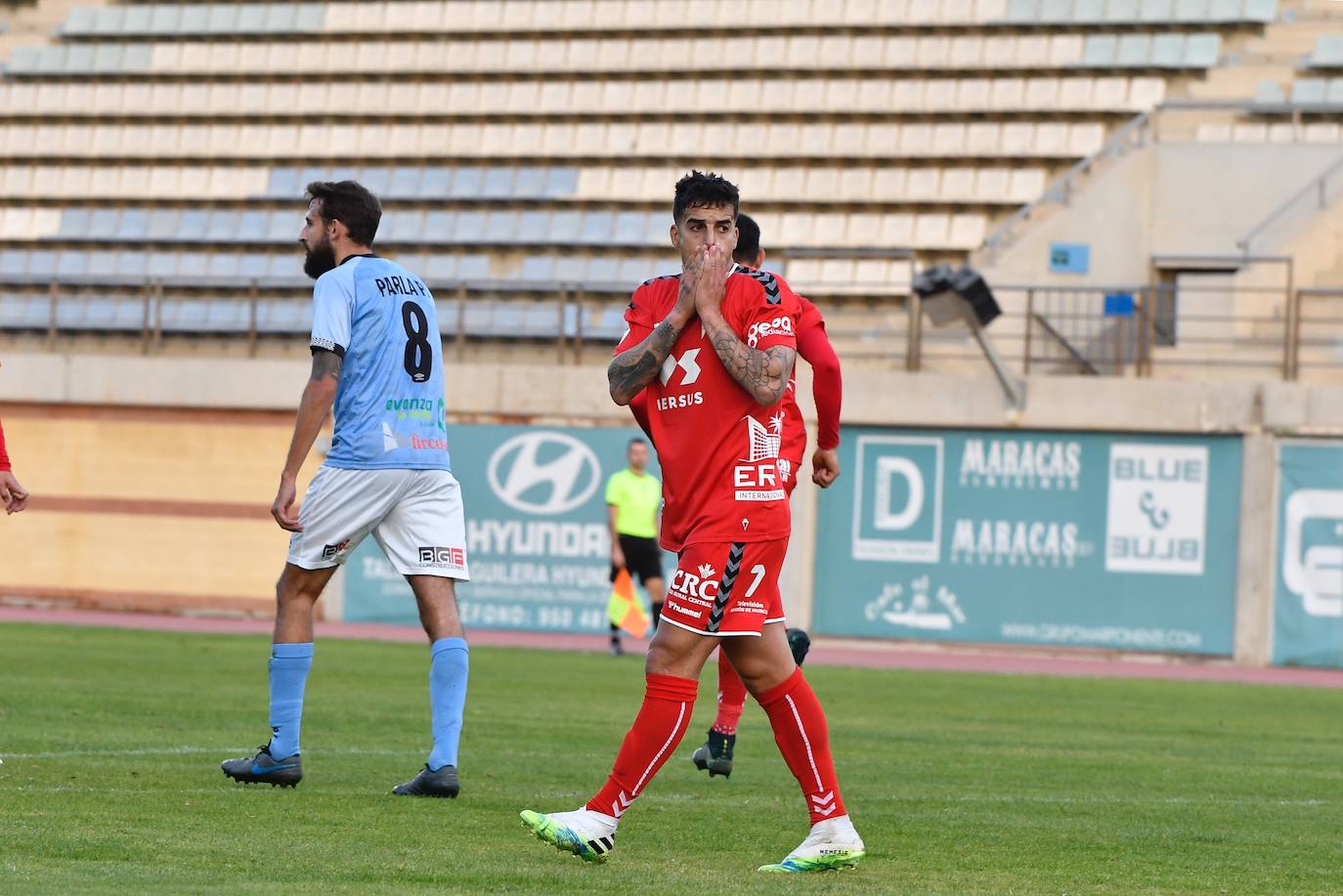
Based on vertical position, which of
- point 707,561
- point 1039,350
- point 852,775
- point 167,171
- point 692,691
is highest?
point 167,171

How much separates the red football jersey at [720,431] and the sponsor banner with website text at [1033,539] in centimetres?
1657

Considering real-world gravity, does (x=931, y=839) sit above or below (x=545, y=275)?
below

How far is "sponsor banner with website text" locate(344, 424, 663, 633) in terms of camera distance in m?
23.5

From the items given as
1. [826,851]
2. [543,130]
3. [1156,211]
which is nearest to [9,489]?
[826,851]

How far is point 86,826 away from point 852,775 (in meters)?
3.69

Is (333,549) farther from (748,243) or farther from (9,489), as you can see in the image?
(748,243)

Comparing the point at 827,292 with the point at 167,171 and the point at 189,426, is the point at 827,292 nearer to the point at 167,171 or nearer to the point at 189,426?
the point at 189,426

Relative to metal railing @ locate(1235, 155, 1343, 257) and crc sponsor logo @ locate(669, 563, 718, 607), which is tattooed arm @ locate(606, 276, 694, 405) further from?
metal railing @ locate(1235, 155, 1343, 257)

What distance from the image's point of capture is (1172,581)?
21891 millimetres

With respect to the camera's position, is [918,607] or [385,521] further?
[918,607]

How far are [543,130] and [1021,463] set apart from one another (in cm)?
1053

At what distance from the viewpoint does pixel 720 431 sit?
589 cm

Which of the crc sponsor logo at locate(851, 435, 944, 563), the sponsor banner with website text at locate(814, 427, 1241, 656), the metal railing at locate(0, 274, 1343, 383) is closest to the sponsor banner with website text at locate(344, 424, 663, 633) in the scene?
the metal railing at locate(0, 274, 1343, 383)

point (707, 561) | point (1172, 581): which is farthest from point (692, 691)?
point (1172, 581)
